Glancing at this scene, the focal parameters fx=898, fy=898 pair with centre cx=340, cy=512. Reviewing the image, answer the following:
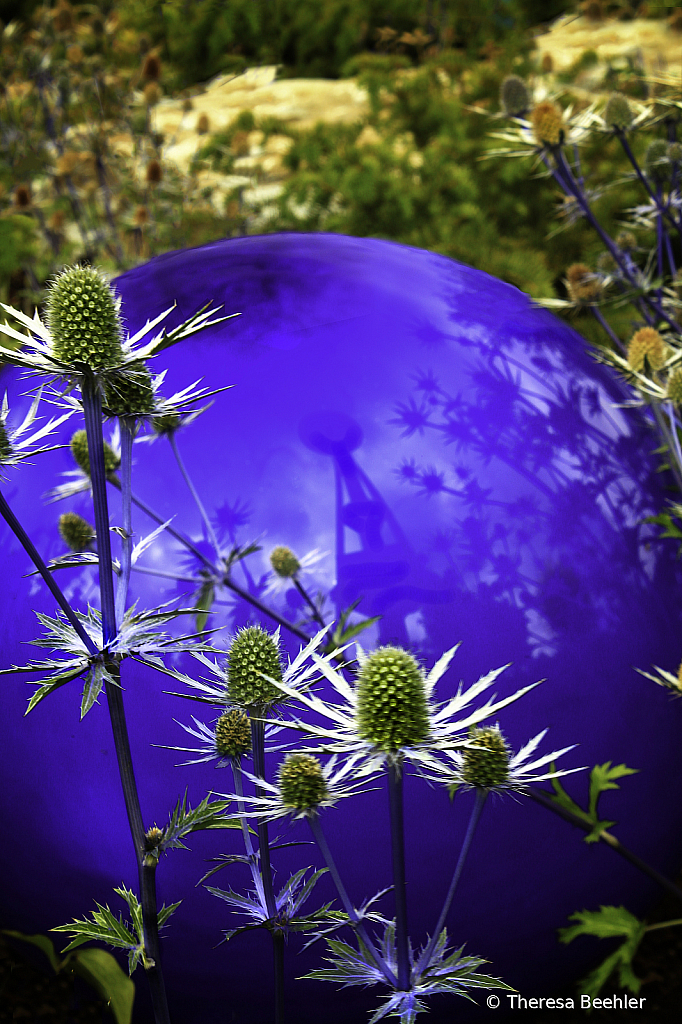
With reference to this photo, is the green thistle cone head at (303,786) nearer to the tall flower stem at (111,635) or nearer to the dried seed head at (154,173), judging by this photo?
the tall flower stem at (111,635)

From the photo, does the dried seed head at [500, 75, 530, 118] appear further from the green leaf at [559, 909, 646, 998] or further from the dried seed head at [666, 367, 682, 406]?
the green leaf at [559, 909, 646, 998]

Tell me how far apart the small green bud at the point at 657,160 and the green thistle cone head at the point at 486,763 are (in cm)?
279

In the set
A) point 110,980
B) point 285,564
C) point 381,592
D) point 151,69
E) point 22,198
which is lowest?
point 110,980

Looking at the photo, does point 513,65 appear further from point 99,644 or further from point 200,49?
point 99,644

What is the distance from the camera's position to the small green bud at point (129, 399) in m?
1.53

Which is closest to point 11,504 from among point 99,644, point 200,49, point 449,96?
point 99,644

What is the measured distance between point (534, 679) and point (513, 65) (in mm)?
6419

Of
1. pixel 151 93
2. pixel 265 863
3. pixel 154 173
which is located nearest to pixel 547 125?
pixel 265 863

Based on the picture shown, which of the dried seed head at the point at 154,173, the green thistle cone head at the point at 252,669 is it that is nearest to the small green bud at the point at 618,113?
the green thistle cone head at the point at 252,669

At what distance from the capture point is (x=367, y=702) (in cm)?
145

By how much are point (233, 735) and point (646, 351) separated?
1.88 m

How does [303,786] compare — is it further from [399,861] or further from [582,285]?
[582,285]

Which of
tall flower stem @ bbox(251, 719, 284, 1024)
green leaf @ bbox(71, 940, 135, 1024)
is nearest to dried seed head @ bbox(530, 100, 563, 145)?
tall flower stem @ bbox(251, 719, 284, 1024)

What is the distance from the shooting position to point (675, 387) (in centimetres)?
285
